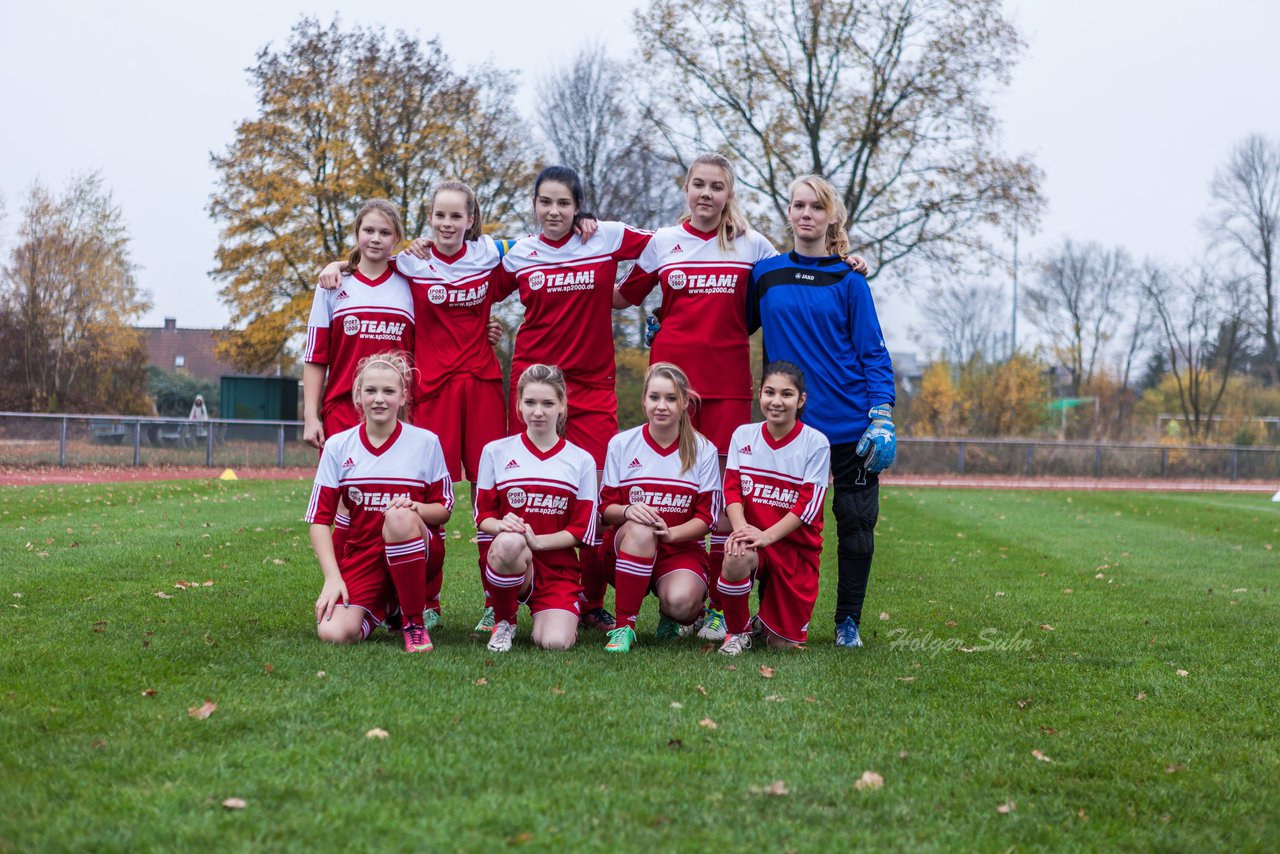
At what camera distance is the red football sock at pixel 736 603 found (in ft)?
16.7

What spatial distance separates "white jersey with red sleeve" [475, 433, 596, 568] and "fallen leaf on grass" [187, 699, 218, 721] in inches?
63.0

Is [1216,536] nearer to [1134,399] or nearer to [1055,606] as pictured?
[1055,606]

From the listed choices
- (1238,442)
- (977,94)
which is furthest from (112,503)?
(1238,442)

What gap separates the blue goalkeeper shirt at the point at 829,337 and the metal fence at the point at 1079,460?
73.5 ft

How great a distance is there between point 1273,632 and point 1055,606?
1.28m

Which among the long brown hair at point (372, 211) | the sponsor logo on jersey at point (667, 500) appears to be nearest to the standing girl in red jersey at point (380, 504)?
the long brown hair at point (372, 211)

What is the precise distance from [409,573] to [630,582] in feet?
3.21

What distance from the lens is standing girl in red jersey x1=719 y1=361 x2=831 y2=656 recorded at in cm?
511

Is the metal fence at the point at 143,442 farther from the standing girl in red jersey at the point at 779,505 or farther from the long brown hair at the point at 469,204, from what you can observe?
the standing girl in red jersey at the point at 779,505

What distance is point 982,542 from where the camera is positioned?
1173cm

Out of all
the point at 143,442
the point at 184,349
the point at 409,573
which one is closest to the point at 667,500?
the point at 409,573

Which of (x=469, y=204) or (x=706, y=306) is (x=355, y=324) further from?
(x=706, y=306)

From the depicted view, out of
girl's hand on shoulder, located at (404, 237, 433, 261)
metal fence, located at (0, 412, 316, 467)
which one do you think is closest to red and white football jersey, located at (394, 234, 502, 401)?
girl's hand on shoulder, located at (404, 237, 433, 261)

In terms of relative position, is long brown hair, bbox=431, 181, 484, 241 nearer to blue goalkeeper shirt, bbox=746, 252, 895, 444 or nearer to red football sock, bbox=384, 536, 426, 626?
blue goalkeeper shirt, bbox=746, 252, 895, 444
